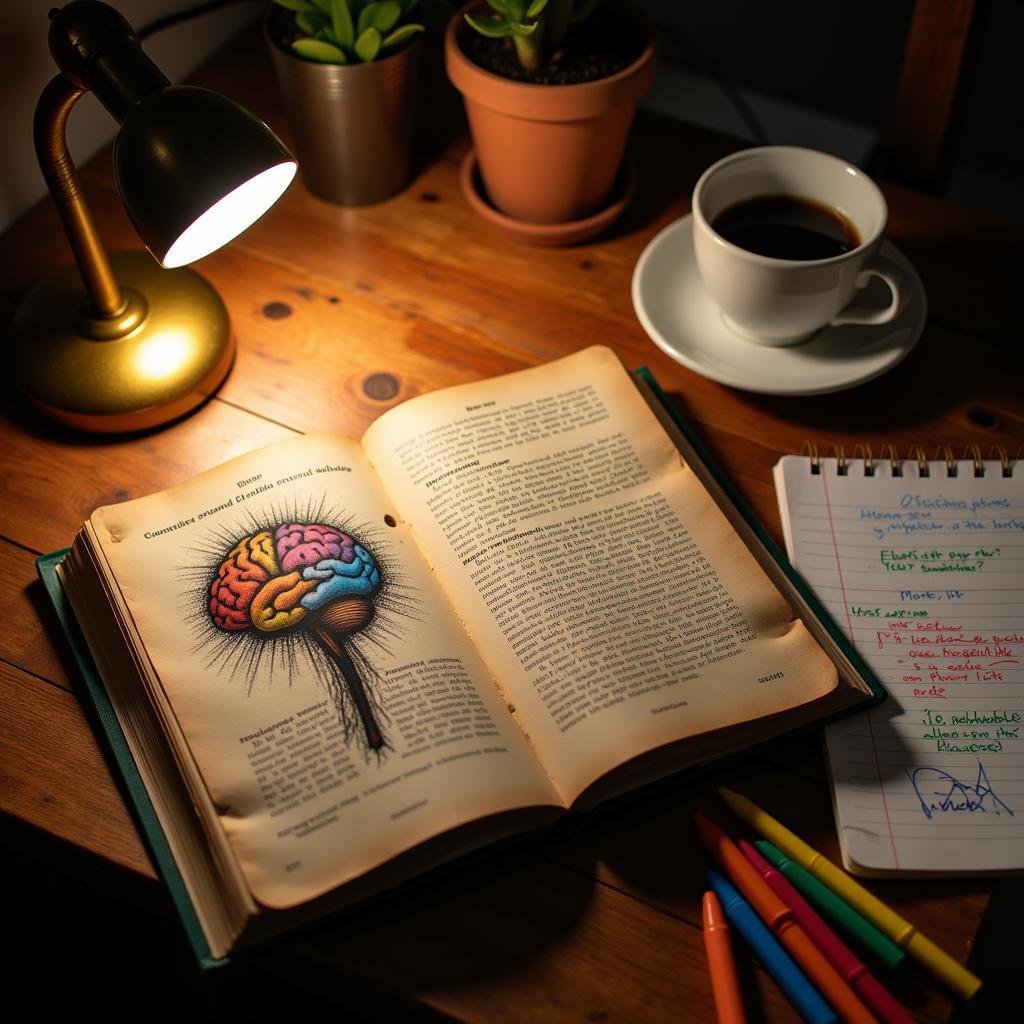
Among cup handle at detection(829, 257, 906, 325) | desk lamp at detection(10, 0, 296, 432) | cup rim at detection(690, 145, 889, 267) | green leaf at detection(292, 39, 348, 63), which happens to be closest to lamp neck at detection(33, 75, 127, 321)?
desk lamp at detection(10, 0, 296, 432)

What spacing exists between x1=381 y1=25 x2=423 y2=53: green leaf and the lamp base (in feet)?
0.83

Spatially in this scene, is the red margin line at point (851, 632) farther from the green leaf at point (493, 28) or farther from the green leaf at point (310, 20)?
the green leaf at point (310, 20)

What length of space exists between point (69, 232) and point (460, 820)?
1.58 ft

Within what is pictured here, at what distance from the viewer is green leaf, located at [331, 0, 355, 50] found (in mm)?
819

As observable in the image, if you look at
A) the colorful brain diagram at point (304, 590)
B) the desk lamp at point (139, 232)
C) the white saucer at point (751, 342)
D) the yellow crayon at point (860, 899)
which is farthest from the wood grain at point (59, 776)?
the white saucer at point (751, 342)

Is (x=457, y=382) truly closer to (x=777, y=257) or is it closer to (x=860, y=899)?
(x=777, y=257)

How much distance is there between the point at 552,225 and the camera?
3.07 feet

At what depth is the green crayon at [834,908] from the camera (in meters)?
0.55

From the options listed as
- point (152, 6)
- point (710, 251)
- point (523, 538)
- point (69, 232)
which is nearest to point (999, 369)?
point (710, 251)

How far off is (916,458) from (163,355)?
57cm

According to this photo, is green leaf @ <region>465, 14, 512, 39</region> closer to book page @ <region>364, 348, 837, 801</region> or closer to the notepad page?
book page @ <region>364, 348, 837, 801</region>

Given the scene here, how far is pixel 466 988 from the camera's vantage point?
0.55 m

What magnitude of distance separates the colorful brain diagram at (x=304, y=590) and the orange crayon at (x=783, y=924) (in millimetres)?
209

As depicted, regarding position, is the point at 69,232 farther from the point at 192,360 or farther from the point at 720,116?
the point at 720,116
